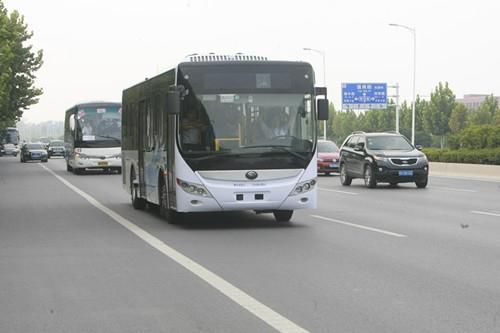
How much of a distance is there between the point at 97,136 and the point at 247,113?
89.0ft

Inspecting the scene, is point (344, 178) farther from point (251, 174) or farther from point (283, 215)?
point (251, 174)

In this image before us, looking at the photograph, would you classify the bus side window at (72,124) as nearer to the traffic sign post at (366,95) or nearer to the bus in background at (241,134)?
the traffic sign post at (366,95)

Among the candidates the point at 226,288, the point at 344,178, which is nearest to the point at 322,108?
the point at 226,288

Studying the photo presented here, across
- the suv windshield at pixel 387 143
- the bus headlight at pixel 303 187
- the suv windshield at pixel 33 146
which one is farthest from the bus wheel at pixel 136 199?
the suv windshield at pixel 33 146

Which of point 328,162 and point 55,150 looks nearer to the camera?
point 328,162

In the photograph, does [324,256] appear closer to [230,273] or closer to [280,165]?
[230,273]

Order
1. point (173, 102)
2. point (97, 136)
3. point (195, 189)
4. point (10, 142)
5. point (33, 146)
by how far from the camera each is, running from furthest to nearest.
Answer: point (10, 142), point (33, 146), point (97, 136), point (195, 189), point (173, 102)

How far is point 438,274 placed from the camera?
10164mm

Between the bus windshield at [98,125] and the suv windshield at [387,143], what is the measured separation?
48.1 ft

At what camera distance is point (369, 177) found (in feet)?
96.5

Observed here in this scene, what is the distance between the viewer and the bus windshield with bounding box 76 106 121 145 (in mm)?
41781

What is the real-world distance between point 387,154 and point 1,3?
1361 inches

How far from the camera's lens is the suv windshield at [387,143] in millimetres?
29969

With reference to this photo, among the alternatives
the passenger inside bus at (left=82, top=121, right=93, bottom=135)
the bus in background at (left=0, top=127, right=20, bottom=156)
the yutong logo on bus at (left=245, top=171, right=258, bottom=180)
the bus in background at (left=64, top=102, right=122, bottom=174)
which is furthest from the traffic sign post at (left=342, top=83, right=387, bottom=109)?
the bus in background at (left=0, top=127, right=20, bottom=156)
